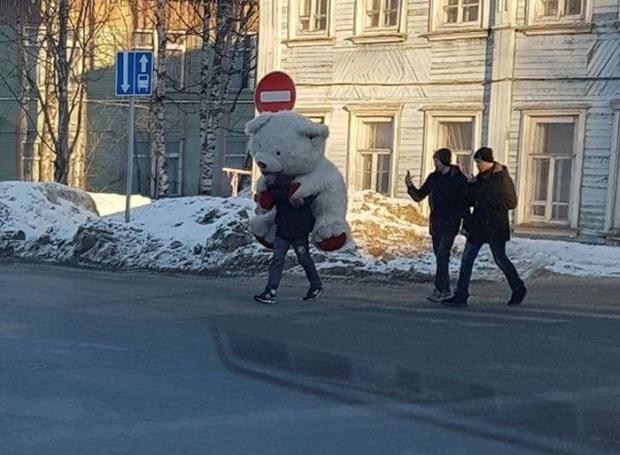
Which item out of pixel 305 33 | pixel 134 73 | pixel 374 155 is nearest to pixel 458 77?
pixel 374 155

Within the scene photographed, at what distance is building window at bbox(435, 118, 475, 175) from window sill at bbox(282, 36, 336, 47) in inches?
130

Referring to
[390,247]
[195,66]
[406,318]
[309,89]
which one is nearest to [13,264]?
[390,247]

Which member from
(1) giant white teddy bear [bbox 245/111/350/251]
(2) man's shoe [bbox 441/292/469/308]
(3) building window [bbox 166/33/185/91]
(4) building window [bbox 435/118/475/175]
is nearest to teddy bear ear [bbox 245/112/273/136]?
(1) giant white teddy bear [bbox 245/111/350/251]

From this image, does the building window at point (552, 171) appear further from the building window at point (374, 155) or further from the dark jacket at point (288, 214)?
the dark jacket at point (288, 214)

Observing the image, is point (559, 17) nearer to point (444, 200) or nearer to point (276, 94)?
point (276, 94)

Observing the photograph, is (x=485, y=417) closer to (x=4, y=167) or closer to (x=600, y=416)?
(x=600, y=416)

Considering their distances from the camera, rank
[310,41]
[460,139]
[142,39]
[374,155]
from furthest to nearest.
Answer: [142,39], [310,41], [374,155], [460,139]

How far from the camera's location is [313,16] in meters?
22.6

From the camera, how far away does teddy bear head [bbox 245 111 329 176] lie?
36.0 ft

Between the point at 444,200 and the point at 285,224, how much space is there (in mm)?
1798

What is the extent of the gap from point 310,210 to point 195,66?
27450 millimetres

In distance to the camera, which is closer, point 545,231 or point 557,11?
point 557,11

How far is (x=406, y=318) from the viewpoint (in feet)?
33.9

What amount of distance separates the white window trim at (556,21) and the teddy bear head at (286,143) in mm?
9200
